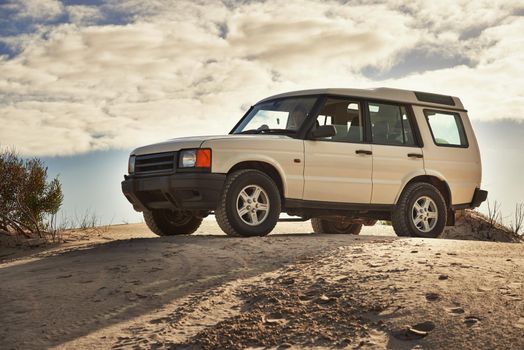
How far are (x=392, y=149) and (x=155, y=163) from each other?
11.4 feet

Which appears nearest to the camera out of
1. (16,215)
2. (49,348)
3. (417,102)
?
(49,348)

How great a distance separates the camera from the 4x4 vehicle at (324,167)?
8.70m

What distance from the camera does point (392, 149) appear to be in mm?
10234

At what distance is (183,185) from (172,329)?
117 inches

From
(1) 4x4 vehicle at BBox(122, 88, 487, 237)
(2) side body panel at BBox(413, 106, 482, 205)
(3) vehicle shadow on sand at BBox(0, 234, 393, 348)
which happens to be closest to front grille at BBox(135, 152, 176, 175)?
(1) 4x4 vehicle at BBox(122, 88, 487, 237)

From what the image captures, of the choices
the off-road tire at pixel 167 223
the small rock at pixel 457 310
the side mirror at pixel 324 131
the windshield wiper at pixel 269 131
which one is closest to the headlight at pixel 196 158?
the windshield wiper at pixel 269 131

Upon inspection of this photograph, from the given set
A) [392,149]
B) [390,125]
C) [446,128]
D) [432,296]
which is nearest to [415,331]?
[432,296]

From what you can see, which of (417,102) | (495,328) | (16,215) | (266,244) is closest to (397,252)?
(266,244)

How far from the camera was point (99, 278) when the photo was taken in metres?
7.32

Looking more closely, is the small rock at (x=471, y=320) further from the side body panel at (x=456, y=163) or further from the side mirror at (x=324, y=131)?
the side body panel at (x=456, y=163)

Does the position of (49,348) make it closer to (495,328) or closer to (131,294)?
(131,294)

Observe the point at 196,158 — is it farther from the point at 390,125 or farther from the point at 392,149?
the point at 390,125

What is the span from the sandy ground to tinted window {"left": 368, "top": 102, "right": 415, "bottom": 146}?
→ 82.5 inches

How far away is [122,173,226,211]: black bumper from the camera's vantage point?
8492mm
